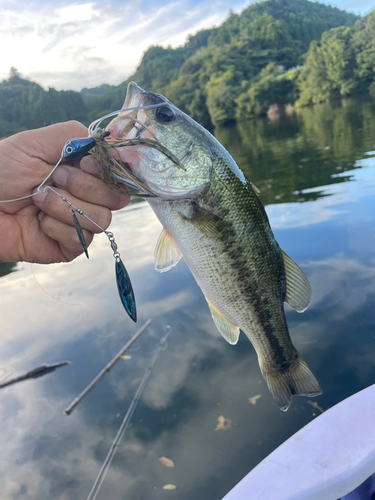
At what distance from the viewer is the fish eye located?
1.77 m

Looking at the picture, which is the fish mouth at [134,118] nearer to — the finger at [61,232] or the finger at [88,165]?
the finger at [88,165]

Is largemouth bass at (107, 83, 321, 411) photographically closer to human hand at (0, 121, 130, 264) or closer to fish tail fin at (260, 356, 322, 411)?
fish tail fin at (260, 356, 322, 411)

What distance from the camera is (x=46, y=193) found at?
1.91 meters

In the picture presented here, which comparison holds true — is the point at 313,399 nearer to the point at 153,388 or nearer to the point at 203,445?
the point at 203,445

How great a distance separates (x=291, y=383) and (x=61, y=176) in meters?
1.91

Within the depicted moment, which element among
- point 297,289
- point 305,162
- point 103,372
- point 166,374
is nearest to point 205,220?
point 297,289

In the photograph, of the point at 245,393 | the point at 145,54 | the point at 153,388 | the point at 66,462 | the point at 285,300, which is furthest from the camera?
the point at 145,54

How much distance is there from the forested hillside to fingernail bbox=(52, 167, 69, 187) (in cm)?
1437

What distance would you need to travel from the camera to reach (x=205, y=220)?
1.87 metres

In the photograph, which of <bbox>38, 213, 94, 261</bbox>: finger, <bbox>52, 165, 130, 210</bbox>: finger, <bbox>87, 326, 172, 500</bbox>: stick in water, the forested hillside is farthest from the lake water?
the forested hillside

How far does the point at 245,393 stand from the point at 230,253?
10.0ft

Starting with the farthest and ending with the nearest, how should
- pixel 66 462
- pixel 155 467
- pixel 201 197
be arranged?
pixel 66 462, pixel 155 467, pixel 201 197

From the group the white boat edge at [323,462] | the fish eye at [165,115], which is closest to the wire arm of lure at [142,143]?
the fish eye at [165,115]

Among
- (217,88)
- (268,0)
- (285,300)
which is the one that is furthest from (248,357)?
(268,0)
